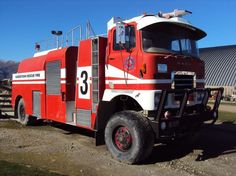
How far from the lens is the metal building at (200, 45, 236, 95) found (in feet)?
140

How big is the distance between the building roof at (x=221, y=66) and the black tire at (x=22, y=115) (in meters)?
32.4

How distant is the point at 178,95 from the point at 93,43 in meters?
2.70

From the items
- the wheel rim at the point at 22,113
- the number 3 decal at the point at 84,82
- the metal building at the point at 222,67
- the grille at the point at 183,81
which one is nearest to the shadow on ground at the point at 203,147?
the grille at the point at 183,81

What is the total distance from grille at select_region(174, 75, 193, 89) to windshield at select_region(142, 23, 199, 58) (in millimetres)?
606

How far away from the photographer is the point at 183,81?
8.64m

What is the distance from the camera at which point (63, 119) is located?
1109cm

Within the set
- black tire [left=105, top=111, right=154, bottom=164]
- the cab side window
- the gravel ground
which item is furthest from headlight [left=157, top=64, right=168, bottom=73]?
the gravel ground

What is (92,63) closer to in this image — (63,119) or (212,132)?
(63,119)

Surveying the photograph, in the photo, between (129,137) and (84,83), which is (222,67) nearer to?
(84,83)

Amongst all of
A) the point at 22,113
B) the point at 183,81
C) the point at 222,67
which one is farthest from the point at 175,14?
the point at 222,67

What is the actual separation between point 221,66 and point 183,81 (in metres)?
38.8

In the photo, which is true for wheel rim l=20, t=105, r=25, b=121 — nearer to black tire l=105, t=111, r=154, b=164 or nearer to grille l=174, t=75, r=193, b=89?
black tire l=105, t=111, r=154, b=164

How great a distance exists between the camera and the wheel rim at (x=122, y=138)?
26.9 ft

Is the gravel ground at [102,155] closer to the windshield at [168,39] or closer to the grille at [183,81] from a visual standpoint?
the grille at [183,81]
